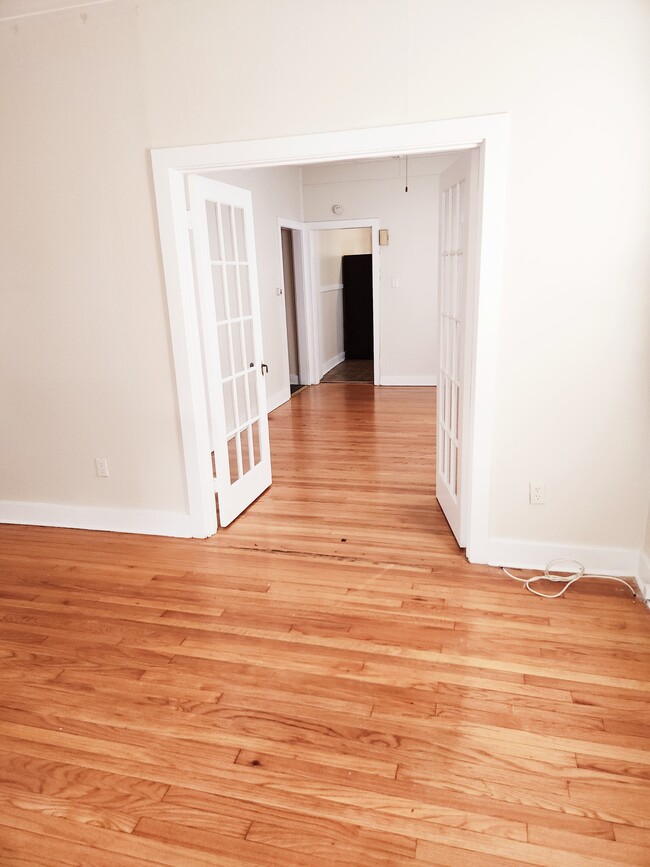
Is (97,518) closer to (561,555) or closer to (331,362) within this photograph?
(561,555)

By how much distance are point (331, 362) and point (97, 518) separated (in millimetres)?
5903

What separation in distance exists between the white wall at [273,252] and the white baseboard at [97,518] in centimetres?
303

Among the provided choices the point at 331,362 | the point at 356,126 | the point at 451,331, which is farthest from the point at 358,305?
Answer: the point at 356,126

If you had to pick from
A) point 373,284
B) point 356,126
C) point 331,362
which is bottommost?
point 331,362

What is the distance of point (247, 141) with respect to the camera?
288 centimetres

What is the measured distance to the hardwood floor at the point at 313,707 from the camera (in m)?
1.65

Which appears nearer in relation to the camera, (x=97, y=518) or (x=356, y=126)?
(x=356, y=126)

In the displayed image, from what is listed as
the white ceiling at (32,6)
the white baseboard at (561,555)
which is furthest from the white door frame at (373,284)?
the white baseboard at (561,555)

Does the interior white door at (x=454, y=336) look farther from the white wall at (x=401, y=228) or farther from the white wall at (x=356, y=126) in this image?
the white wall at (x=401, y=228)

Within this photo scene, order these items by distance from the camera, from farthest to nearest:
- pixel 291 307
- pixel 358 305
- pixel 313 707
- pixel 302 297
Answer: pixel 358 305
pixel 291 307
pixel 302 297
pixel 313 707

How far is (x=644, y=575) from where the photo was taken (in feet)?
9.18

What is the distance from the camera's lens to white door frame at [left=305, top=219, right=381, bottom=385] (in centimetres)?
732

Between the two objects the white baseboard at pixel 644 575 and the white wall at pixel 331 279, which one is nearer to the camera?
the white baseboard at pixel 644 575

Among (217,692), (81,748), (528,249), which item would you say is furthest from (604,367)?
(81,748)
